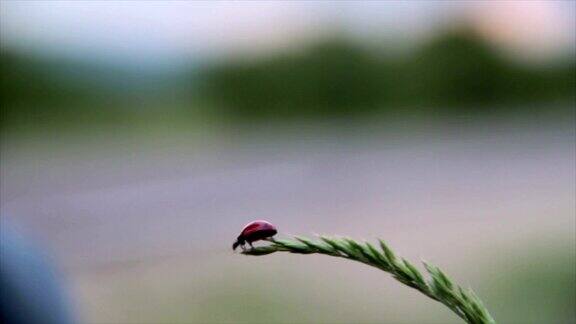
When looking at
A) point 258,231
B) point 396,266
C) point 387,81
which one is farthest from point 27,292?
point 387,81

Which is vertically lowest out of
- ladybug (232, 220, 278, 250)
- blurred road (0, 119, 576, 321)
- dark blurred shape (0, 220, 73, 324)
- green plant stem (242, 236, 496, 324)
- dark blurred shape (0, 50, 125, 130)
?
green plant stem (242, 236, 496, 324)

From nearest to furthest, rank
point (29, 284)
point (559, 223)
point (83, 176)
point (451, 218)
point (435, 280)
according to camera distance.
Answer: point (435, 280) < point (29, 284) < point (559, 223) < point (451, 218) < point (83, 176)

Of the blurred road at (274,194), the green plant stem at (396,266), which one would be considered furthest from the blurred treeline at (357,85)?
the green plant stem at (396,266)

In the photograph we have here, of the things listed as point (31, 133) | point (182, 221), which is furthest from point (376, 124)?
point (182, 221)

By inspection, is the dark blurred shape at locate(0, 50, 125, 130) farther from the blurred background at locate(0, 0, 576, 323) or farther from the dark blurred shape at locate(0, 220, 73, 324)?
the dark blurred shape at locate(0, 220, 73, 324)

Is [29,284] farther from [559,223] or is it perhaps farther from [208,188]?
[208,188]

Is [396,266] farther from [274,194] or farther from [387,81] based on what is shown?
[387,81]

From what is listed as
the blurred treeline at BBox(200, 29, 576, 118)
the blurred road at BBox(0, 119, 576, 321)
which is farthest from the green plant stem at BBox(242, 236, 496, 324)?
the blurred treeline at BBox(200, 29, 576, 118)
